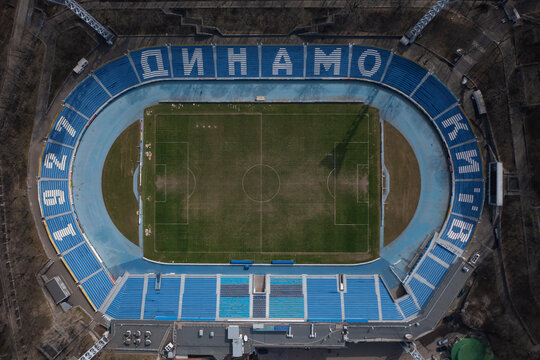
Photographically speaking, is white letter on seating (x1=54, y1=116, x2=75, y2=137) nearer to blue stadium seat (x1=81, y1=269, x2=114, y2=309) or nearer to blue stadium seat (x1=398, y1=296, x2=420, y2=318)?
blue stadium seat (x1=81, y1=269, x2=114, y2=309)

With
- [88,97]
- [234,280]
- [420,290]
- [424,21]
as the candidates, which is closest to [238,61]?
[88,97]

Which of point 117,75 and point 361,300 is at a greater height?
point 117,75

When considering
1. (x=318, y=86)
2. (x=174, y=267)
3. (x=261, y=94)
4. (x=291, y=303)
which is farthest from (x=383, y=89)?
(x=174, y=267)

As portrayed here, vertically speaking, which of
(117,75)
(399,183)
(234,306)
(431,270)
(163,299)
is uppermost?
(117,75)

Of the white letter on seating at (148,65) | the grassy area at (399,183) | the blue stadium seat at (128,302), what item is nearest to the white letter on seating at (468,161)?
the grassy area at (399,183)

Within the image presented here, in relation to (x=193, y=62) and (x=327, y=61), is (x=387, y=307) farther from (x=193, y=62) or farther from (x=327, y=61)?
(x=193, y=62)

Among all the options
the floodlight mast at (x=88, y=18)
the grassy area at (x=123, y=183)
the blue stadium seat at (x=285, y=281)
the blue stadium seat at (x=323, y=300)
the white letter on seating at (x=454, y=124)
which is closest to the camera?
the floodlight mast at (x=88, y=18)

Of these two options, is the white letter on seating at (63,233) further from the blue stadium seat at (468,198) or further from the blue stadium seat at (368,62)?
the blue stadium seat at (468,198)

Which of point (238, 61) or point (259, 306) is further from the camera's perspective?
point (238, 61)
